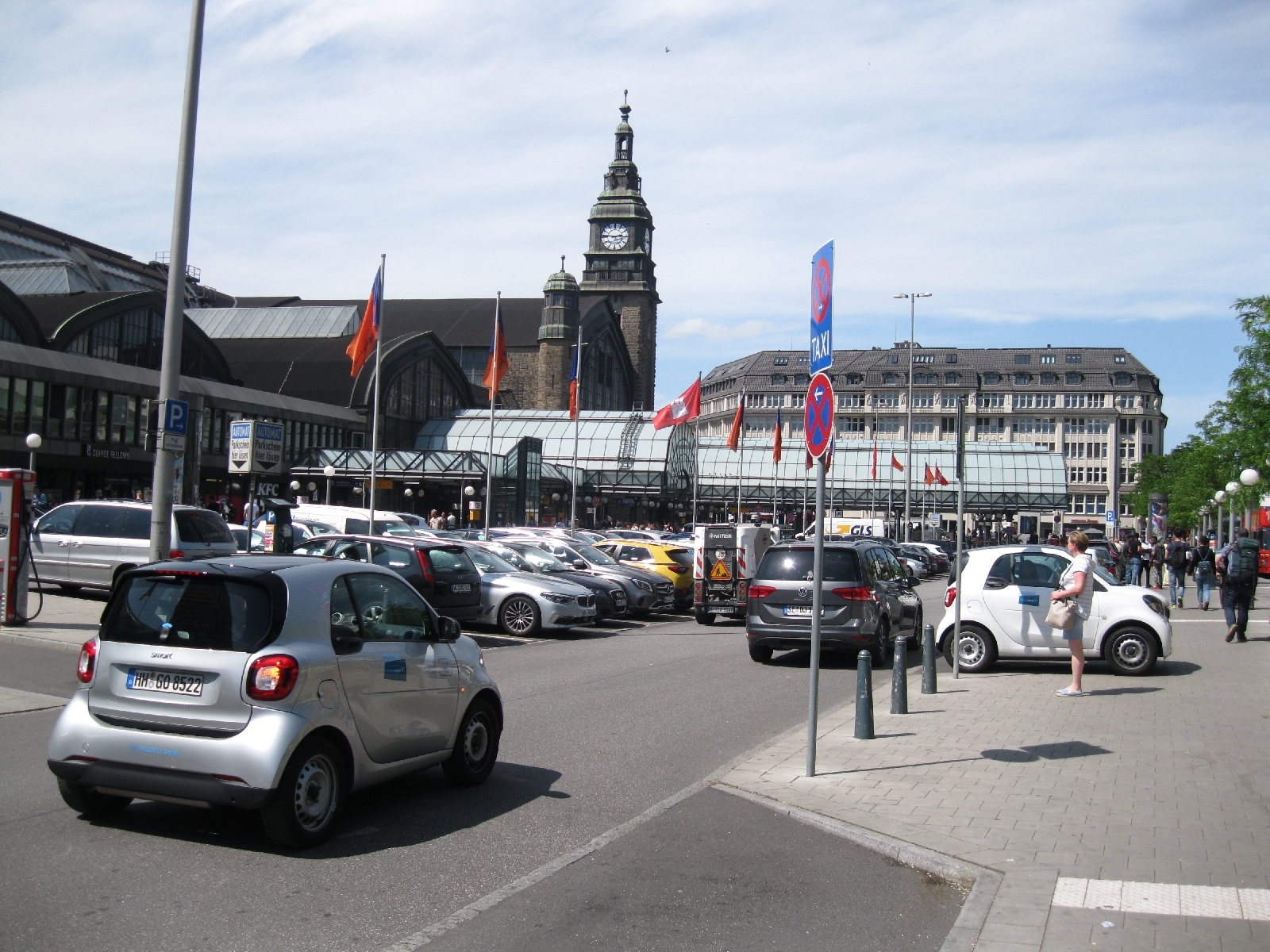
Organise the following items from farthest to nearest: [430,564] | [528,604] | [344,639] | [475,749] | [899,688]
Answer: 1. [528,604]
2. [430,564]
3. [899,688]
4. [475,749]
5. [344,639]

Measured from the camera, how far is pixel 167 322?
14.1m

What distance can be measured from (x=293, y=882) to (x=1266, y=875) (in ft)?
16.2

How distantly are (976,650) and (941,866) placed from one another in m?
9.06

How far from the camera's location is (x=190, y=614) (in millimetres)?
6180

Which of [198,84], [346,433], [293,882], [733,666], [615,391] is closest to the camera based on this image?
[293,882]

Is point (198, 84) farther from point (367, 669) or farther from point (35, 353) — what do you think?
point (35, 353)

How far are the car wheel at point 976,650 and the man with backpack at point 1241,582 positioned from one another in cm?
596

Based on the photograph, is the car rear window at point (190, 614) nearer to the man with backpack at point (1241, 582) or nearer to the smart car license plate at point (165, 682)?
the smart car license plate at point (165, 682)

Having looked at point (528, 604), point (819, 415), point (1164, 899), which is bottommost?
point (1164, 899)

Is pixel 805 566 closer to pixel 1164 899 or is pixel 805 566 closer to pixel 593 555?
pixel 1164 899

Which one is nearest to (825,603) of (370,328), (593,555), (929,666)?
(929,666)

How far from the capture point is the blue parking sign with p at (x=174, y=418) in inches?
535

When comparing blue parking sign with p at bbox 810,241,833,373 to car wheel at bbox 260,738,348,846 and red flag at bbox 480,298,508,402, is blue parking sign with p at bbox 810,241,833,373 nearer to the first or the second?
car wheel at bbox 260,738,348,846

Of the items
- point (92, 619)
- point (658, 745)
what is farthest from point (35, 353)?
point (658, 745)
